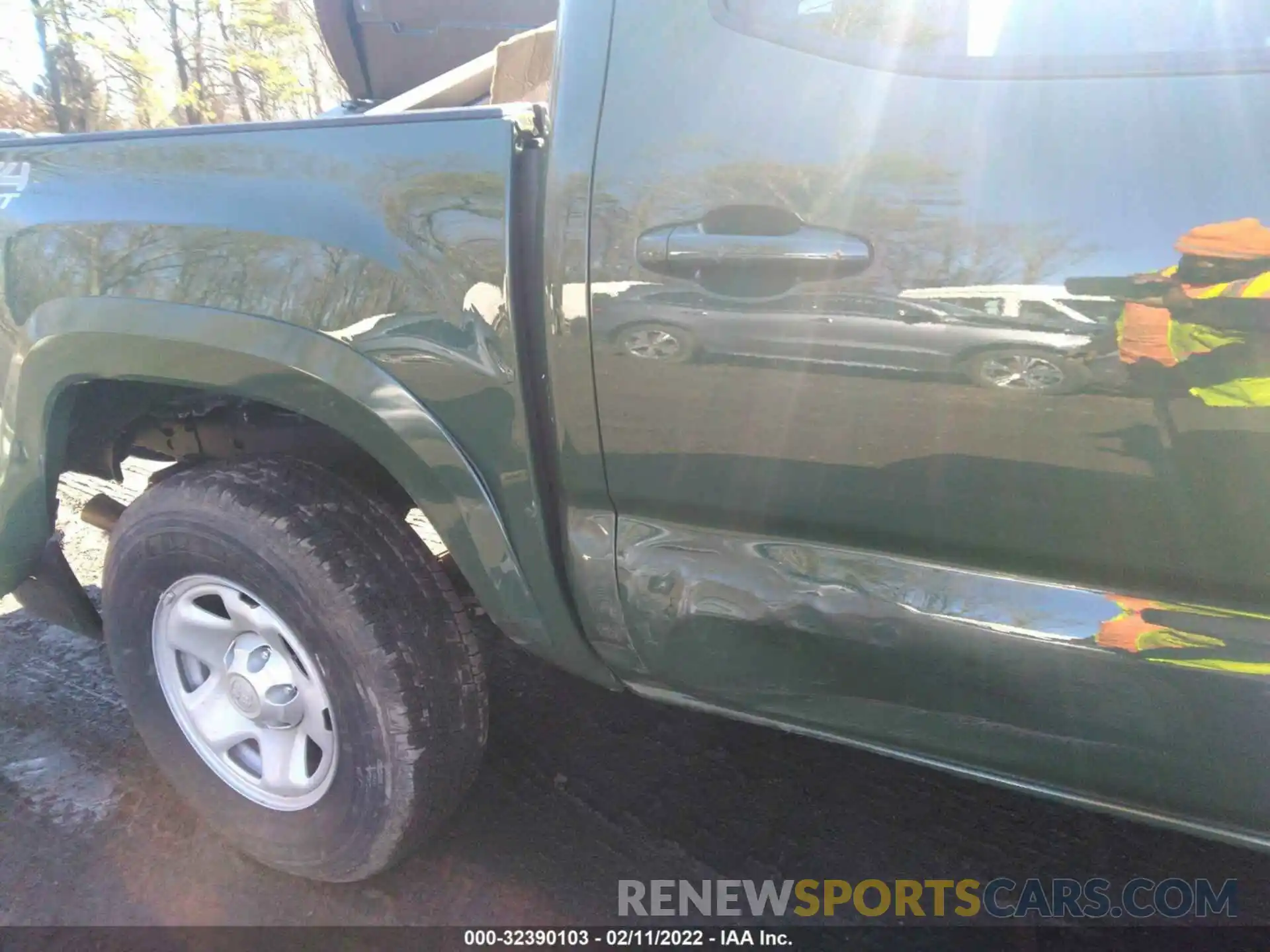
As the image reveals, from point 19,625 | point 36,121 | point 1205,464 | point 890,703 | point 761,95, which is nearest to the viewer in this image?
point 1205,464

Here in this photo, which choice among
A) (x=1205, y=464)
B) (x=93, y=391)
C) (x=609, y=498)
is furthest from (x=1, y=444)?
(x=1205, y=464)

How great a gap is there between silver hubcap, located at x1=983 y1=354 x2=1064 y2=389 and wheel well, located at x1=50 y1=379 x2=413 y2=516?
46.7 inches

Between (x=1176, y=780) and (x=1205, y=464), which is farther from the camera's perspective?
(x=1176, y=780)

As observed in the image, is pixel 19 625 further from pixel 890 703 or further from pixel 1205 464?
pixel 1205 464

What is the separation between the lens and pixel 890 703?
1.38 m

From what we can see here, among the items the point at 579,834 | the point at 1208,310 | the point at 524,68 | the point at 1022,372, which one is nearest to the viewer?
the point at 1208,310

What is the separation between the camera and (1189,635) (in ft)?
3.82

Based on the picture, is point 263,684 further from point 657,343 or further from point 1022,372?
point 1022,372

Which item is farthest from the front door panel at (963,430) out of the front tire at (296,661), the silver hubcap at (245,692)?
the silver hubcap at (245,692)

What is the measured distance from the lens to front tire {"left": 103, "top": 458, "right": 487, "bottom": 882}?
169 centimetres

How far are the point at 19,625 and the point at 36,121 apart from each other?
13839 millimetres

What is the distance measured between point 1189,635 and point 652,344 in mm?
822
